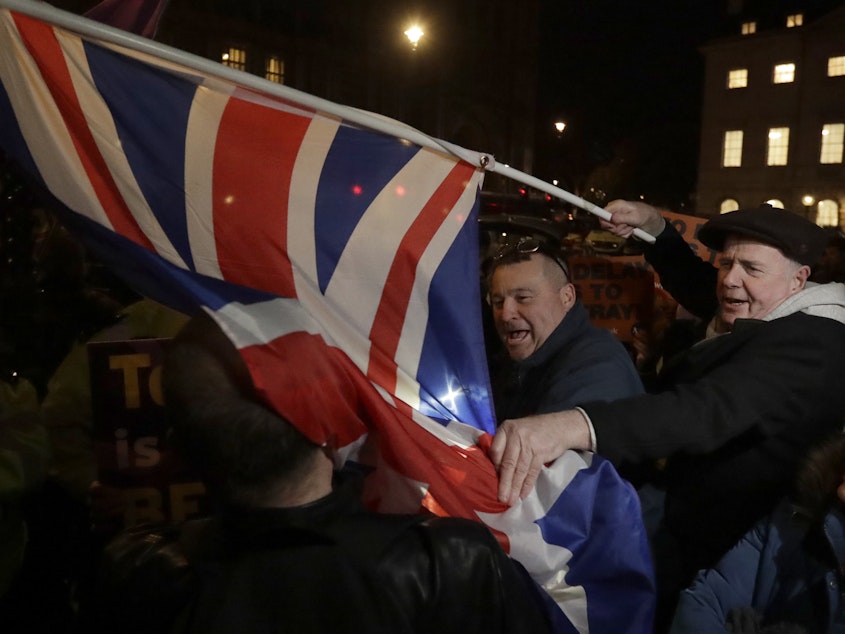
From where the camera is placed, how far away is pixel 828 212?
35.7 meters

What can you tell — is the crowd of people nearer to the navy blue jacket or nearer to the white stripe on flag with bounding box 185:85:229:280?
the navy blue jacket

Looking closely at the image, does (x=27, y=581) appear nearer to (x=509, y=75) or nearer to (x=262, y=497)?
(x=262, y=497)

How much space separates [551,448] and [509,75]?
133ft

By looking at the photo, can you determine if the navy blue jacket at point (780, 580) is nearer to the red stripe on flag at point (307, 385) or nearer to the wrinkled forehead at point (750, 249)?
the wrinkled forehead at point (750, 249)

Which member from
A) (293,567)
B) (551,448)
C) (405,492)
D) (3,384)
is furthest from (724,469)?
(3,384)

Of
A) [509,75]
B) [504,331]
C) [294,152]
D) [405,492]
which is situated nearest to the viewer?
[405,492]

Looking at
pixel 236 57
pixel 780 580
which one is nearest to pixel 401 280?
pixel 780 580

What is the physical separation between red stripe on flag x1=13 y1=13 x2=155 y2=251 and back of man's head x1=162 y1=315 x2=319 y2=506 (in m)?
0.71

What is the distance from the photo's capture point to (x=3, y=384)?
8.29 ft

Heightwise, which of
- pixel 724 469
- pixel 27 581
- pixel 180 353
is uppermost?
pixel 180 353

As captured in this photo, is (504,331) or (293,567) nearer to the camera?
(293,567)

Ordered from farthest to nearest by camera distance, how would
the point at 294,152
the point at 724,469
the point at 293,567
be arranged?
the point at 724,469, the point at 294,152, the point at 293,567

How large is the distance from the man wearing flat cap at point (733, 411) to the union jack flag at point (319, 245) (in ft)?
0.43

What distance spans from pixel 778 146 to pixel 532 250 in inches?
1577
